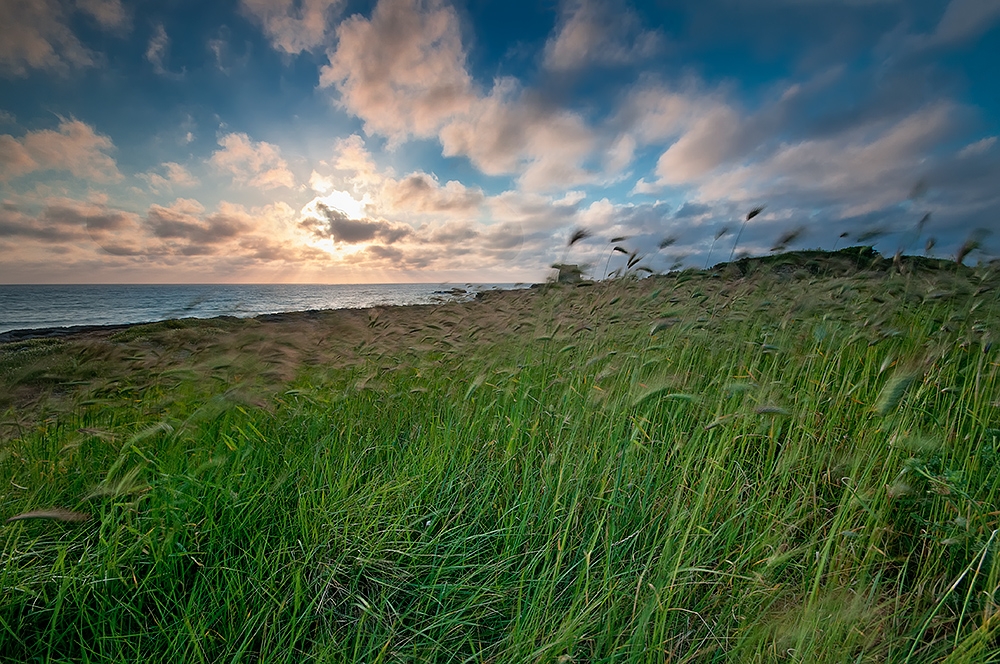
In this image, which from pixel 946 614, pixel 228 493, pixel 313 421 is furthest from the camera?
pixel 313 421

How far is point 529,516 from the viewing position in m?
1.78

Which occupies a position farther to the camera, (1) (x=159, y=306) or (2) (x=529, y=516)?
(1) (x=159, y=306)

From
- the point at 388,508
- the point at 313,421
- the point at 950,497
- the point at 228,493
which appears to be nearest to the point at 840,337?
the point at 950,497

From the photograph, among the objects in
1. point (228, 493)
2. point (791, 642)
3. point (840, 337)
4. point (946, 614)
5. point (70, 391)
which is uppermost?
point (840, 337)

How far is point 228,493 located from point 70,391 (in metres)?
1.96

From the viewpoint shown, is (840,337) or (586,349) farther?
(586,349)

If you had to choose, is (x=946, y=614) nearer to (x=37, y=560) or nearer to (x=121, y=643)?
(x=121, y=643)

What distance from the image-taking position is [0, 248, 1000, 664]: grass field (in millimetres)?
1318

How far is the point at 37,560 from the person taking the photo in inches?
60.7

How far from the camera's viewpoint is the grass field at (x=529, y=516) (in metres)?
1.32

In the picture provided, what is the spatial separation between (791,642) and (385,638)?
1277 millimetres

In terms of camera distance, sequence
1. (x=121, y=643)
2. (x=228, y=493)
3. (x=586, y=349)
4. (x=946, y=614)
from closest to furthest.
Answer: (x=121, y=643) → (x=946, y=614) → (x=228, y=493) → (x=586, y=349)

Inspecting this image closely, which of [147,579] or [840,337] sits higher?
[840,337]

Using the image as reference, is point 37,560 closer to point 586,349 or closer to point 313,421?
point 313,421
